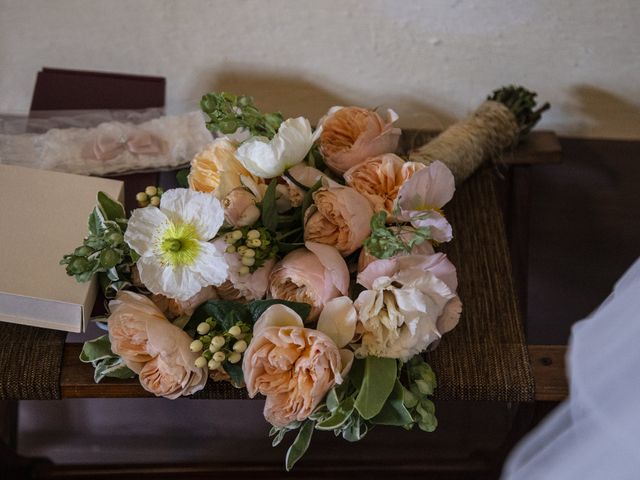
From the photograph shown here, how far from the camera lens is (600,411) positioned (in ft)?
1.98

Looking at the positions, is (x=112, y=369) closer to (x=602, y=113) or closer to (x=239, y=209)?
(x=239, y=209)

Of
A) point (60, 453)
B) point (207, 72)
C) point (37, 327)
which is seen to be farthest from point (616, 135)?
point (60, 453)

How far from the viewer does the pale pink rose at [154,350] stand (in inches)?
29.1

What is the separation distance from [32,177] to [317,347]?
41cm

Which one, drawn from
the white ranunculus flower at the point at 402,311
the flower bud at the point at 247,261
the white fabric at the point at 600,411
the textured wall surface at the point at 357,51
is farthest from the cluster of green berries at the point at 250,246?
the textured wall surface at the point at 357,51

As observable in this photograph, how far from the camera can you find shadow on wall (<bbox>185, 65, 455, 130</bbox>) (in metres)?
1.16

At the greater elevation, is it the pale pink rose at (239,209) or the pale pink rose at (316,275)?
the pale pink rose at (239,209)

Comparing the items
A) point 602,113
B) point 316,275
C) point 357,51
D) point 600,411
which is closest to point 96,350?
point 316,275

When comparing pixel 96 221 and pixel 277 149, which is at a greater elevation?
pixel 277 149

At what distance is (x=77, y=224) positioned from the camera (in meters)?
0.85

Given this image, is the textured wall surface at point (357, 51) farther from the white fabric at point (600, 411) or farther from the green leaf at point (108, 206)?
the white fabric at point (600, 411)

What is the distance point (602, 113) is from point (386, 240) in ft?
2.14

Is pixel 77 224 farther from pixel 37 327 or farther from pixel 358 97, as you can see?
pixel 358 97

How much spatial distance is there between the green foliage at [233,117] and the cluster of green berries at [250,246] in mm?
106
